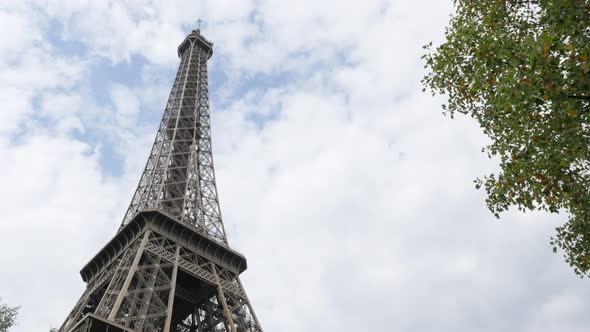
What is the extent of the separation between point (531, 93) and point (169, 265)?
3380cm

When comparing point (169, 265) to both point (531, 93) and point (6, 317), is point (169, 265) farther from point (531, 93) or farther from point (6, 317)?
point (531, 93)

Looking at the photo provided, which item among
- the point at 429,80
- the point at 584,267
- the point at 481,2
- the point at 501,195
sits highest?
the point at 481,2

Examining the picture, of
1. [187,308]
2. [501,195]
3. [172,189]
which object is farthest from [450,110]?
[172,189]

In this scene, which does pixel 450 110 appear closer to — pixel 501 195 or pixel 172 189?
pixel 501 195

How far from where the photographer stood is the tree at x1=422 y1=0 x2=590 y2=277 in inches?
495

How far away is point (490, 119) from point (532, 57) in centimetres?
362

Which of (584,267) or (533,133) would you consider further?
(584,267)

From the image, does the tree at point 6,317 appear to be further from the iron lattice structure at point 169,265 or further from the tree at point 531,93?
the tree at point 531,93

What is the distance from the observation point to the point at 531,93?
41.5ft

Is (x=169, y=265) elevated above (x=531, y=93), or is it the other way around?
(x=169, y=265)

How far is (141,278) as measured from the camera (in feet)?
128

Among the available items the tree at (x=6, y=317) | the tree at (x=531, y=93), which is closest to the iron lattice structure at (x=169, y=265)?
the tree at (x=6, y=317)

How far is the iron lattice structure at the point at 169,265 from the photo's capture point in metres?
36.8

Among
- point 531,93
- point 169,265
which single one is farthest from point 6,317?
point 531,93
